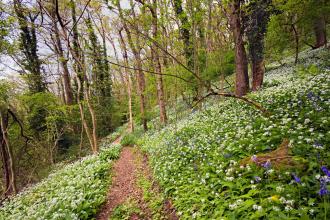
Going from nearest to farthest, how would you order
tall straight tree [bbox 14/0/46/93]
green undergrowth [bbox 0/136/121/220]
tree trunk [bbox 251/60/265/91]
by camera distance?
green undergrowth [bbox 0/136/121/220] < tree trunk [bbox 251/60/265/91] < tall straight tree [bbox 14/0/46/93]

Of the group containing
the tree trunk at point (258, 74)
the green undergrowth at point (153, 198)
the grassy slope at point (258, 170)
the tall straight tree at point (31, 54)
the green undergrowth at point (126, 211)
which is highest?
the tall straight tree at point (31, 54)

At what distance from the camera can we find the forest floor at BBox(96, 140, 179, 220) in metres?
4.91

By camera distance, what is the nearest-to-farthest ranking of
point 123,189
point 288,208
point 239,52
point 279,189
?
point 288,208 → point 279,189 → point 123,189 → point 239,52

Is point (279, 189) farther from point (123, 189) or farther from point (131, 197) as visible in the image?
point (123, 189)

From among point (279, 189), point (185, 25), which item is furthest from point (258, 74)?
point (279, 189)

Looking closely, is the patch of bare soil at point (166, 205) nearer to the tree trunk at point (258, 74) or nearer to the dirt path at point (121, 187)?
→ the dirt path at point (121, 187)

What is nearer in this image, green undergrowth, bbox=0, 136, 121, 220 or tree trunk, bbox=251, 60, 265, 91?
green undergrowth, bbox=0, 136, 121, 220

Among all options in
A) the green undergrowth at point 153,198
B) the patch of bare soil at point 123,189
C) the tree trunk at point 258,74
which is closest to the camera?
the green undergrowth at point 153,198

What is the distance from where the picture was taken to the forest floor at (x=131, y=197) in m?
4.91

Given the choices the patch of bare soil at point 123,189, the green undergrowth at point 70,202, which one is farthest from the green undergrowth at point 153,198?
the green undergrowth at point 70,202

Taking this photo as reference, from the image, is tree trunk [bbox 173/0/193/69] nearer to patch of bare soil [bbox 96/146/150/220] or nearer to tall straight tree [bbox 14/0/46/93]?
patch of bare soil [bbox 96/146/150/220]

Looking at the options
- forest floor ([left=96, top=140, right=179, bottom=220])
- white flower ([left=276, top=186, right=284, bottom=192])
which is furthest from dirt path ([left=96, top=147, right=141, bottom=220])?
white flower ([left=276, top=186, right=284, bottom=192])

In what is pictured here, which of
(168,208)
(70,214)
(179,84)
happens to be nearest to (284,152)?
(168,208)

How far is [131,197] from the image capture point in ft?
20.5
